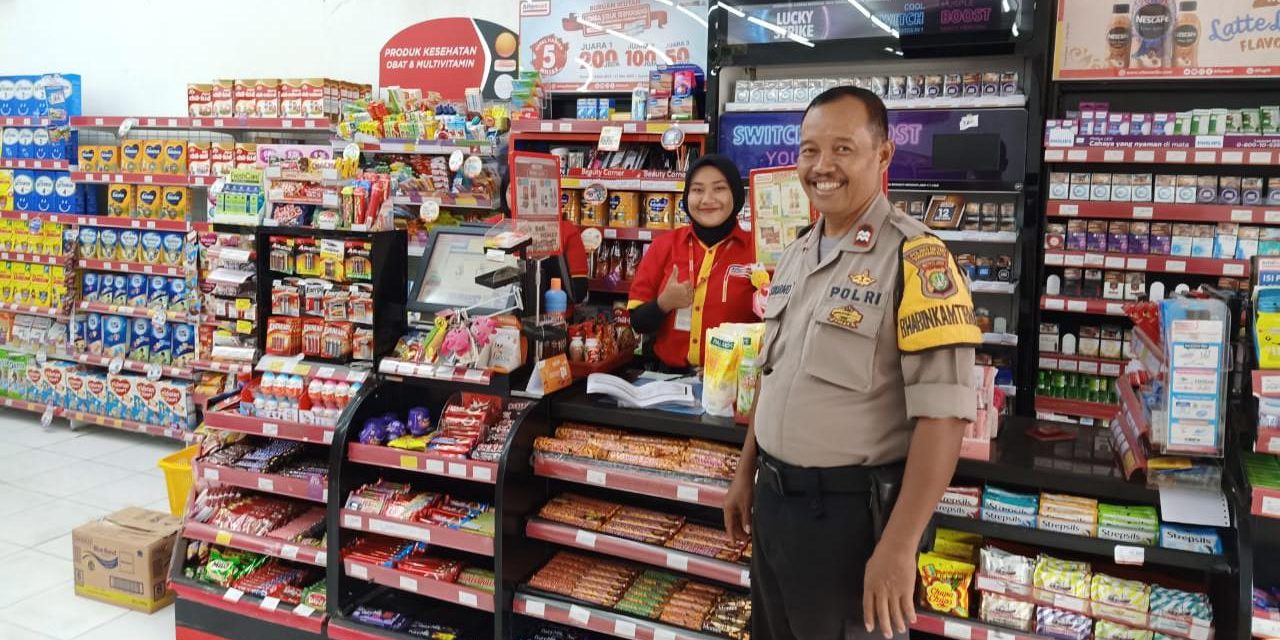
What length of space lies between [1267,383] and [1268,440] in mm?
142

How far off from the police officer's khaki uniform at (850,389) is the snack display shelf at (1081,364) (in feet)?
9.68

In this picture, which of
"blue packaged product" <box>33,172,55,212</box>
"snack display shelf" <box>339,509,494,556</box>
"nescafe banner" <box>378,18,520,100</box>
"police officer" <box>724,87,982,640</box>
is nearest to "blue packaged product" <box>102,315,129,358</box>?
"blue packaged product" <box>33,172,55,212</box>

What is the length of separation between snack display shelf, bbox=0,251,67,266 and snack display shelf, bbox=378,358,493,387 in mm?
5355

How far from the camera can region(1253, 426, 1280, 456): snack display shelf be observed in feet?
7.54

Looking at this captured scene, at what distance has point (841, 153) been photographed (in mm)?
2047

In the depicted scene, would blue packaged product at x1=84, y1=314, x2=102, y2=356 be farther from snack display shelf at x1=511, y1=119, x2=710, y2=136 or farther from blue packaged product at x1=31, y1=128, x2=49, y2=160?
snack display shelf at x1=511, y1=119, x2=710, y2=136

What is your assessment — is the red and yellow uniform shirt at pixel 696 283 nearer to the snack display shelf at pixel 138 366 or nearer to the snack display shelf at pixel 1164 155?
the snack display shelf at pixel 1164 155

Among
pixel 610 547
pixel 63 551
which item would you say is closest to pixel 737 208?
pixel 610 547

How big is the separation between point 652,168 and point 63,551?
3.75m

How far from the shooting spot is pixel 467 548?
3248 mm

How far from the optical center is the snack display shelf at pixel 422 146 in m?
5.62

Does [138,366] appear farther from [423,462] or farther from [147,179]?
[423,462]

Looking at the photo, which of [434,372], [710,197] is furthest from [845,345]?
[710,197]

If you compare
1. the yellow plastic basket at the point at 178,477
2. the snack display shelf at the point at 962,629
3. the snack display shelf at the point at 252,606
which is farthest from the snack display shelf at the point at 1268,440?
the yellow plastic basket at the point at 178,477
